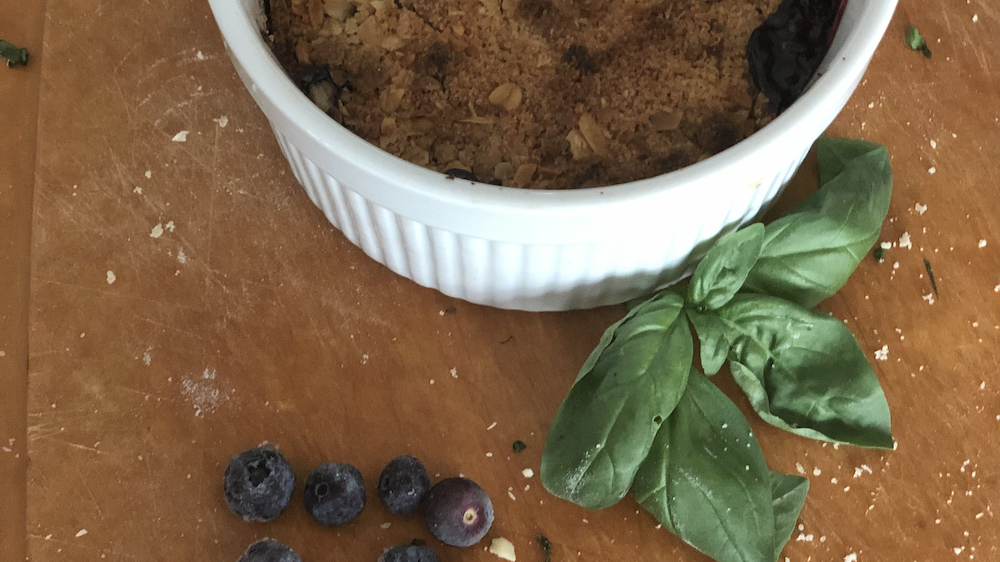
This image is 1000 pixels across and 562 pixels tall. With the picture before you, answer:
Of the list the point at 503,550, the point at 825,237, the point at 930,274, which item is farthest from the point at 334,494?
the point at 930,274

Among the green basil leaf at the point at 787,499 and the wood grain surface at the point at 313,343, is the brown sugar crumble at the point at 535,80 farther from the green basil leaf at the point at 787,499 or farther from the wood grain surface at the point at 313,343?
the green basil leaf at the point at 787,499

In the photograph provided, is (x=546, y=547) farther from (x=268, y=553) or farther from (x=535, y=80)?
(x=535, y=80)

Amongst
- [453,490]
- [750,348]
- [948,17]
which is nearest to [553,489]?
[453,490]

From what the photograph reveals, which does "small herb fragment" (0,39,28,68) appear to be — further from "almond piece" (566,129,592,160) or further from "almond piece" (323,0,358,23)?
"almond piece" (566,129,592,160)

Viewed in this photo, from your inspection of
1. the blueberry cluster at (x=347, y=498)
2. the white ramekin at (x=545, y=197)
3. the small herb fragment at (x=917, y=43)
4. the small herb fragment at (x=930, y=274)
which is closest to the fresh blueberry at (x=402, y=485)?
the blueberry cluster at (x=347, y=498)

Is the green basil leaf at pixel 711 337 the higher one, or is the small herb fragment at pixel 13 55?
the small herb fragment at pixel 13 55

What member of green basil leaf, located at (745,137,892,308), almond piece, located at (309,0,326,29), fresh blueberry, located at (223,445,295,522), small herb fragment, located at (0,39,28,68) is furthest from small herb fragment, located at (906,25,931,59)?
small herb fragment, located at (0,39,28,68)
